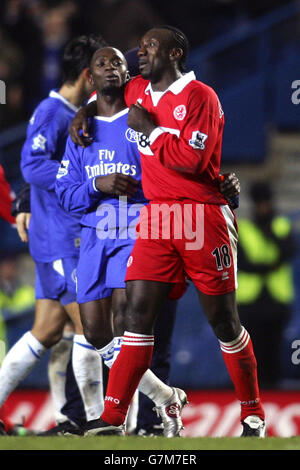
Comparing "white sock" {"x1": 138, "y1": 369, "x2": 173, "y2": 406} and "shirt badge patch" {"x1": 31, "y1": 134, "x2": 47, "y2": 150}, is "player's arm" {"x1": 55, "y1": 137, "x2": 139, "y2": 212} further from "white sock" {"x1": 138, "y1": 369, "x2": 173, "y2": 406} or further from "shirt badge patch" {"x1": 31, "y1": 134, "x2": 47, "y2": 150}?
"white sock" {"x1": 138, "y1": 369, "x2": 173, "y2": 406}

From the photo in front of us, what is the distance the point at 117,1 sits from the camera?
1034cm

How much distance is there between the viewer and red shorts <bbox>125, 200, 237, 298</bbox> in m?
4.18

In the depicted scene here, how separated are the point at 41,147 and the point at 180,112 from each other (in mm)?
1280

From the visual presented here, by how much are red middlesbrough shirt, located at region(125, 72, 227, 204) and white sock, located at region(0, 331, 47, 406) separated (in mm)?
1384

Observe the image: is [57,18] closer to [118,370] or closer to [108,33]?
[108,33]

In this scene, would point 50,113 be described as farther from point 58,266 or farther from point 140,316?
point 140,316

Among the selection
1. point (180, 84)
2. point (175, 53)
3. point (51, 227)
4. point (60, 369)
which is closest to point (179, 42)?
point (175, 53)

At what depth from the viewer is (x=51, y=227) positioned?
5.36 metres

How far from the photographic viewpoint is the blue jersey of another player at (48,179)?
5.28 meters
